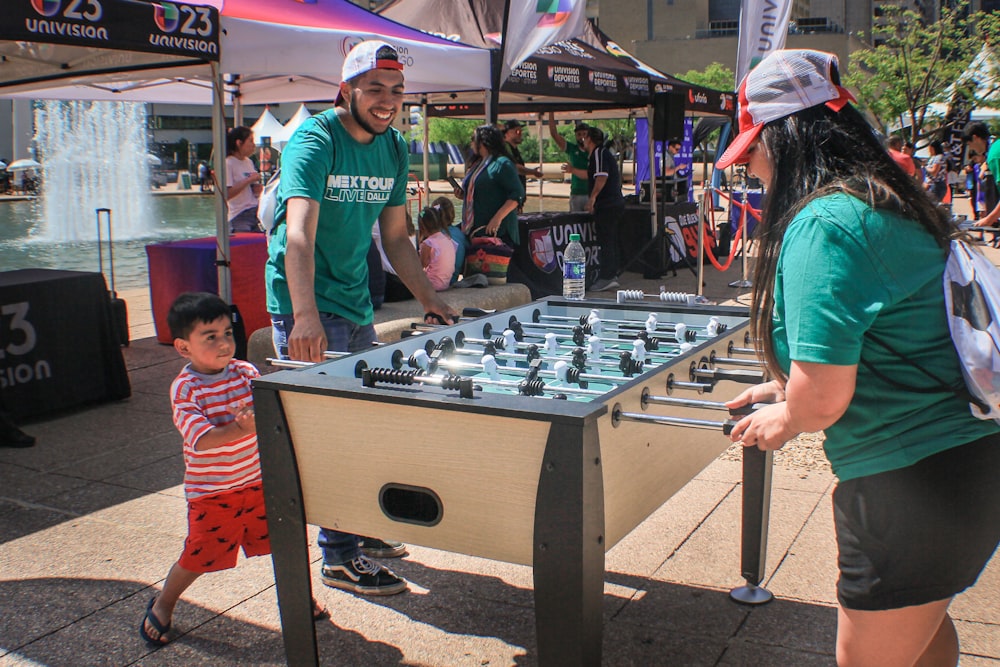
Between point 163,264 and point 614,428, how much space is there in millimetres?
6487

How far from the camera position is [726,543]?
420cm

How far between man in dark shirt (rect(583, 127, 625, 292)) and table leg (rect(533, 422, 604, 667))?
966 centimetres

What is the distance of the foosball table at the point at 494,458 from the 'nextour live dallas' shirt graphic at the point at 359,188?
0.78 meters

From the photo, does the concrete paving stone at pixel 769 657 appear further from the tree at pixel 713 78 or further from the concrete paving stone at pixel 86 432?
the tree at pixel 713 78

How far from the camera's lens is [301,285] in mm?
3527

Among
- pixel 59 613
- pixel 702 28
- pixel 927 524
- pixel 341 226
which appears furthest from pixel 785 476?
pixel 702 28

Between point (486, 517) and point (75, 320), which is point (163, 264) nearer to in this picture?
point (75, 320)

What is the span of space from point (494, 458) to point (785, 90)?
1.10 metres

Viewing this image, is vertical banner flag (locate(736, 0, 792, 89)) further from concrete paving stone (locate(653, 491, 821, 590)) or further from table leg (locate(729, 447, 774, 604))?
table leg (locate(729, 447, 774, 604))

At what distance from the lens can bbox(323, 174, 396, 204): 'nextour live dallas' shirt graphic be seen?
3732 millimetres

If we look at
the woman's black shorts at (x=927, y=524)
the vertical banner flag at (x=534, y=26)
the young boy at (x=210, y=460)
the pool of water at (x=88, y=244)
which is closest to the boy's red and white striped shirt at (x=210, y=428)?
the young boy at (x=210, y=460)

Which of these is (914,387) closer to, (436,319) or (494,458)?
(494,458)

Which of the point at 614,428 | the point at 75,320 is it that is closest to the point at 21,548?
the point at 75,320

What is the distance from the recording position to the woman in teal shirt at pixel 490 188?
955cm
